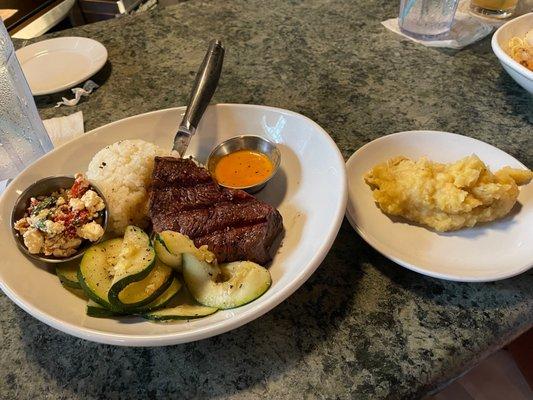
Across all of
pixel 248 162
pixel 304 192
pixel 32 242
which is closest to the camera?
pixel 32 242

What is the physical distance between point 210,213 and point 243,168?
0.28m

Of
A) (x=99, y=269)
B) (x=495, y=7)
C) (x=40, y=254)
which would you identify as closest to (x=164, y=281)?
(x=99, y=269)

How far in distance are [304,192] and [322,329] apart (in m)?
0.39

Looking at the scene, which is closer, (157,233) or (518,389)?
(157,233)

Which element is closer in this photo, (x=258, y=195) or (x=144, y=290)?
(x=144, y=290)

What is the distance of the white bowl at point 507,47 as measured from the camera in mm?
1444

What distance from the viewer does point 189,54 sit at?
79.4 inches

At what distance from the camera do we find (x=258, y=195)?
1316 millimetres

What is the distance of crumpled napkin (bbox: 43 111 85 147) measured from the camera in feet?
5.34

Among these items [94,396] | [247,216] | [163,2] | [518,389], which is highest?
[247,216]

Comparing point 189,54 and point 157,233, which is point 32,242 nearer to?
point 157,233

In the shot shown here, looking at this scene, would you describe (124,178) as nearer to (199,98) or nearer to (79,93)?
(199,98)

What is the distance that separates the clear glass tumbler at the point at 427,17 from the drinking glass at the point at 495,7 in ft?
0.71

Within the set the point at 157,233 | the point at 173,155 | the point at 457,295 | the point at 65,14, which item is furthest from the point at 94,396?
the point at 65,14
